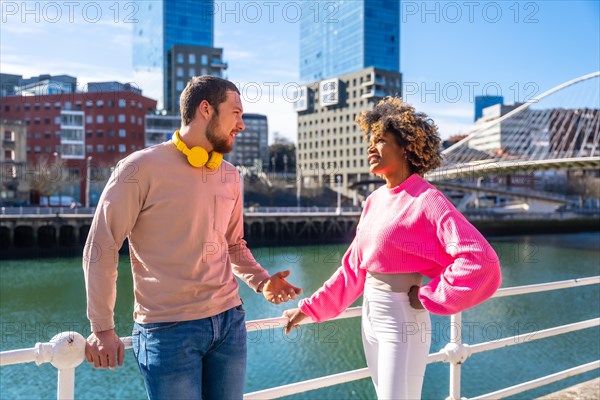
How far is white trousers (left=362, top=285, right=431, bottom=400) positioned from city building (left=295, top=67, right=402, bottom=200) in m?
56.8

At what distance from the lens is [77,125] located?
46.8 m

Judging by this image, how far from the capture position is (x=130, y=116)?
48156 millimetres

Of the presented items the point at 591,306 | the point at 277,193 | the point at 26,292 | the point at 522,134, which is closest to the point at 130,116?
the point at 277,193

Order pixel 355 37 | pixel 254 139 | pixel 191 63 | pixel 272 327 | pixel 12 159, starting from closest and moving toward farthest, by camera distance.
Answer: pixel 272 327
pixel 12 159
pixel 191 63
pixel 355 37
pixel 254 139

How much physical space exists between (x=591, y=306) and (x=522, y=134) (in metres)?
30.2

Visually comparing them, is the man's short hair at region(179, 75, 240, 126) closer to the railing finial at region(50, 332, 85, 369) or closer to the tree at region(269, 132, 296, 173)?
the railing finial at region(50, 332, 85, 369)

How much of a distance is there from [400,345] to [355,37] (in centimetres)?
7653

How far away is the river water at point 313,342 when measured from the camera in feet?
27.7

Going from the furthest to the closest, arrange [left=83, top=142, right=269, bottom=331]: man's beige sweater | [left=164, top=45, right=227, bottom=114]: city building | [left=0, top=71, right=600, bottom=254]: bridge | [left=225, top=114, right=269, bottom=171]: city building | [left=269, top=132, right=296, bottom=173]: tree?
1. [left=225, top=114, right=269, bottom=171]: city building
2. [left=269, top=132, right=296, bottom=173]: tree
3. [left=164, top=45, right=227, bottom=114]: city building
4. [left=0, top=71, right=600, bottom=254]: bridge
5. [left=83, top=142, right=269, bottom=331]: man's beige sweater

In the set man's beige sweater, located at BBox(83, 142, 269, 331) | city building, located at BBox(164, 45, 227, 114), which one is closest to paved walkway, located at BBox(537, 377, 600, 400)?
man's beige sweater, located at BBox(83, 142, 269, 331)

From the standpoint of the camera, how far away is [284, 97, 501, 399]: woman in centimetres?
179

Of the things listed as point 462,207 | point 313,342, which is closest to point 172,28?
point 462,207

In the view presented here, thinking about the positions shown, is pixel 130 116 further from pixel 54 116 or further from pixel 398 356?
pixel 398 356

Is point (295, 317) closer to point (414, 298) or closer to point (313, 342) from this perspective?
point (414, 298)
